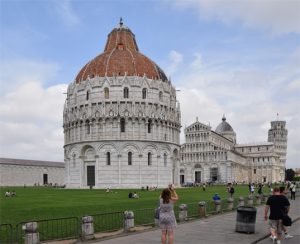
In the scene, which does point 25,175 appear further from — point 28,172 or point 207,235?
point 207,235

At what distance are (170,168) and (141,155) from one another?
692 centimetres

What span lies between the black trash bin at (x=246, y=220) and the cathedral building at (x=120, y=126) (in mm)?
52165

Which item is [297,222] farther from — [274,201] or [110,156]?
[110,156]

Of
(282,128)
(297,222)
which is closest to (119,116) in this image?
(297,222)

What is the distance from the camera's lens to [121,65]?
71.6m

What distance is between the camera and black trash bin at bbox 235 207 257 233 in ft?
49.8

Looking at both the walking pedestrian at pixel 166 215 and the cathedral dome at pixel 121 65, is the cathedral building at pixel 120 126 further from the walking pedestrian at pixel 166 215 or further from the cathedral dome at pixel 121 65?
the walking pedestrian at pixel 166 215

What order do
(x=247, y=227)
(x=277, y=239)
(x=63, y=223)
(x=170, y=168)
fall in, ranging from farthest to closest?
(x=170, y=168)
(x=63, y=223)
(x=247, y=227)
(x=277, y=239)

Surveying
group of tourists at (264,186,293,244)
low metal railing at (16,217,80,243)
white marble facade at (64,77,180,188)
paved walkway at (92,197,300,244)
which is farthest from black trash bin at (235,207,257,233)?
white marble facade at (64,77,180,188)

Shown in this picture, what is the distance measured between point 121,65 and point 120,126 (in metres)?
10.9

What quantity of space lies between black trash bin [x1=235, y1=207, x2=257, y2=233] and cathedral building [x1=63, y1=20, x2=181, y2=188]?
52165 mm

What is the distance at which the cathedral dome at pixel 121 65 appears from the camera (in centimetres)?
7100

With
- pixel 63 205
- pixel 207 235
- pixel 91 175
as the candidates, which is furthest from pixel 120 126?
pixel 207 235

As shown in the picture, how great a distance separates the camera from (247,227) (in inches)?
598
